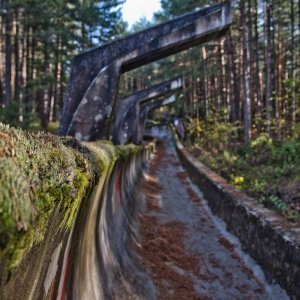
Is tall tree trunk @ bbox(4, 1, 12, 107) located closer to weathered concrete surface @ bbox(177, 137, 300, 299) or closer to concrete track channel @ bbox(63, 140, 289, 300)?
concrete track channel @ bbox(63, 140, 289, 300)

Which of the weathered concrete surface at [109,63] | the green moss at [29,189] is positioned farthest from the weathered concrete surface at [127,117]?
the green moss at [29,189]

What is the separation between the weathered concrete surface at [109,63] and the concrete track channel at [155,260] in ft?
5.19

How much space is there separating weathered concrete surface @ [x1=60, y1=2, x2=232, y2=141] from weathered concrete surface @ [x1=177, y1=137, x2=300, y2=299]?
294cm

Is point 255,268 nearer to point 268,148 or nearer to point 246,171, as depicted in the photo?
point 246,171

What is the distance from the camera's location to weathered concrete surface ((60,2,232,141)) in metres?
6.43

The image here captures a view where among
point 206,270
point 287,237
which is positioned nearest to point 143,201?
point 206,270

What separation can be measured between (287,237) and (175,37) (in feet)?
14.3

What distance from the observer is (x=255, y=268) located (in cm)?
471

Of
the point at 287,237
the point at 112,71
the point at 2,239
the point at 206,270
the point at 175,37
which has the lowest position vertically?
the point at 206,270

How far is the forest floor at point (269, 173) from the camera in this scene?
6548 millimetres

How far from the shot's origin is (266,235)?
15.3 ft

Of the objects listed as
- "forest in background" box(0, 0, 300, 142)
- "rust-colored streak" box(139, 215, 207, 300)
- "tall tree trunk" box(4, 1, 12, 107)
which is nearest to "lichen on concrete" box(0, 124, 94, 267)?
"rust-colored streak" box(139, 215, 207, 300)

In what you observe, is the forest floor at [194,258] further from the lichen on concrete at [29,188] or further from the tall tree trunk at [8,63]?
the tall tree trunk at [8,63]

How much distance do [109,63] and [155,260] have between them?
12.5ft
